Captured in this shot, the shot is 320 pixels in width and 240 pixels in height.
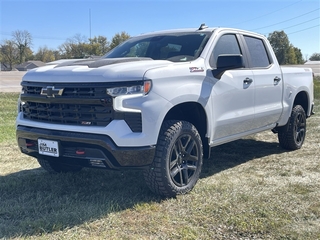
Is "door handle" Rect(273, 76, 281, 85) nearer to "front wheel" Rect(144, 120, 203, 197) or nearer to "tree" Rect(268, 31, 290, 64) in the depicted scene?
"front wheel" Rect(144, 120, 203, 197)

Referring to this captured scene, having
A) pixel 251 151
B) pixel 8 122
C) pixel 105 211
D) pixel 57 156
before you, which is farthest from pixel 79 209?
pixel 8 122

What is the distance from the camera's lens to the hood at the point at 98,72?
11.8ft

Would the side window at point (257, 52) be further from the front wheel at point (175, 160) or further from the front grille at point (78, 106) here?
the front grille at point (78, 106)

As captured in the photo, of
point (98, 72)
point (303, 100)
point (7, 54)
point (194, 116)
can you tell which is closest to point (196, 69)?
point (194, 116)

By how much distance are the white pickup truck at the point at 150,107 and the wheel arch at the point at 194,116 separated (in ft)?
0.04

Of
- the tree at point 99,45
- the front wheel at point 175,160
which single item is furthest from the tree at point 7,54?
the front wheel at point 175,160

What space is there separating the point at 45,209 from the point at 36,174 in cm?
146

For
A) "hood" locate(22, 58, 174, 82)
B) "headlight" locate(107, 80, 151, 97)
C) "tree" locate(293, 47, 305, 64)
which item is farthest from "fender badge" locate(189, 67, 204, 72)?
"tree" locate(293, 47, 305, 64)

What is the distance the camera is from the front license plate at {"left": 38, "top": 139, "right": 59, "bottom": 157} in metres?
3.81

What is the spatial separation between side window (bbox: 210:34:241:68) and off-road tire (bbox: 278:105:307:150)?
184 cm

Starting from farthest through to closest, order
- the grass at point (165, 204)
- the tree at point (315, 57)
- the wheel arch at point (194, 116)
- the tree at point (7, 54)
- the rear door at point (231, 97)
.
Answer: the tree at point (315, 57) < the tree at point (7, 54) < the rear door at point (231, 97) < the wheel arch at point (194, 116) < the grass at point (165, 204)

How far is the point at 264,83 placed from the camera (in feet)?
17.9

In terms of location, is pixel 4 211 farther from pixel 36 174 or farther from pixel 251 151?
pixel 251 151

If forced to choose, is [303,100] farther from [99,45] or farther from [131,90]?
[99,45]
